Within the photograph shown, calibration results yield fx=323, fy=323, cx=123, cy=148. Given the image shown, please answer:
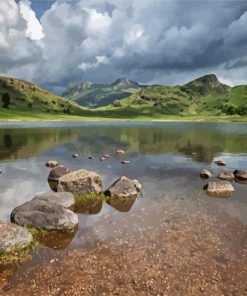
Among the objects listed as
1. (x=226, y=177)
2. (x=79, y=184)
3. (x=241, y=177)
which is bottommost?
(x=226, y=177)

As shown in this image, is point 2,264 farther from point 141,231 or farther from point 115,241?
point 141,231

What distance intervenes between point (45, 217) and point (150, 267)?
9.24 meters

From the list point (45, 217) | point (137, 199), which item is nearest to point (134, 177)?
point (137, 199)

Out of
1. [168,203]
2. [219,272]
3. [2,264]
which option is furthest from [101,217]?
[219,272]

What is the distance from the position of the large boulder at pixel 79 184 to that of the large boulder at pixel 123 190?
1.50 meters

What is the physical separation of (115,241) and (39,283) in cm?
660

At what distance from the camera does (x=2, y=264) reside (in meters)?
19.1

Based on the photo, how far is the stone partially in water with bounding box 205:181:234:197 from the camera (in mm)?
Answer: 34912

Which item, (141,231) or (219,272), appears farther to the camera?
(141,231)

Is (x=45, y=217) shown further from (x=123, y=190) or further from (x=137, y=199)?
(x=137, y=199)

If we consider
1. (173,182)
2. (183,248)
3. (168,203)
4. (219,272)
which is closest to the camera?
(219,272)

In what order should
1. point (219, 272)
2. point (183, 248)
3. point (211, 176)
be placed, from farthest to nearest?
point (211, 176), point (183, 248), point (219, 272)

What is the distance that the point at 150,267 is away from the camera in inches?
739

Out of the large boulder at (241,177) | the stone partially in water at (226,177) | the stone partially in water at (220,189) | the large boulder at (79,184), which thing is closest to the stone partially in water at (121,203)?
the large boulder at (79,184)
